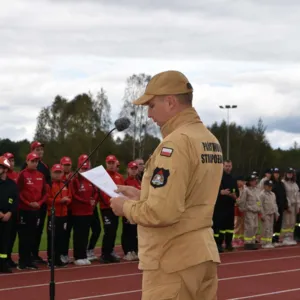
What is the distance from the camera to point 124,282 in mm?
10305

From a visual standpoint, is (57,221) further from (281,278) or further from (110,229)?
(281,278)

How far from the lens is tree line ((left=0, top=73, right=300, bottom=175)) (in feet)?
191

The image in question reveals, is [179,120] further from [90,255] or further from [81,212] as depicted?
[90,255]

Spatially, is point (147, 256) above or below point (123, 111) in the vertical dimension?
below

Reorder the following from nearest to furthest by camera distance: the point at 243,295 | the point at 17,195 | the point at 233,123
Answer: the point at 243,295
the point at 17,195
the point at 233,123

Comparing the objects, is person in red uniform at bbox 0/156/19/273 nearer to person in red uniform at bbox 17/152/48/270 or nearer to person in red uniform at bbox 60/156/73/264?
person in red uniform at bbox 17/152/48/270

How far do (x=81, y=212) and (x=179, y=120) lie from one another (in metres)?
8.51

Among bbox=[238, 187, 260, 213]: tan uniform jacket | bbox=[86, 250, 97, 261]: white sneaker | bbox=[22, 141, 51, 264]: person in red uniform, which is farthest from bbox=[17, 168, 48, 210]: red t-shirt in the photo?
bbox=[238, 187, 260, 213]: tan uniform jacket

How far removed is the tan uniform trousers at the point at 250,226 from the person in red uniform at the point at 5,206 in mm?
6732

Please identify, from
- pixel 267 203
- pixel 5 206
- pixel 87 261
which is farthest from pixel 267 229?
pixel 5 206

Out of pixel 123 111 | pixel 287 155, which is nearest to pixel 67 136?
pixel 123 111

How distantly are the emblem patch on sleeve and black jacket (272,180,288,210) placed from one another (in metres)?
13.5

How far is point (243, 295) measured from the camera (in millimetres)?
9508

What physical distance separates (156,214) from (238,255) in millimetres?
10949
